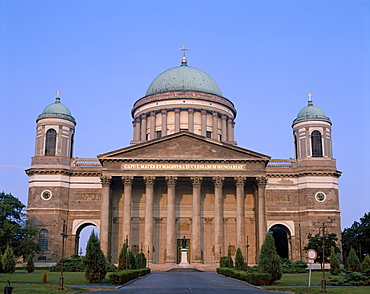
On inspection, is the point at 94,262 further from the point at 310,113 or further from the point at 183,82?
the point at 183,82

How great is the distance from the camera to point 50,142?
226 ft

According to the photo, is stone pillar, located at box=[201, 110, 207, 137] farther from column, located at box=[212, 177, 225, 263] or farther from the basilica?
column, located at box=[212, 177, 225, 263]

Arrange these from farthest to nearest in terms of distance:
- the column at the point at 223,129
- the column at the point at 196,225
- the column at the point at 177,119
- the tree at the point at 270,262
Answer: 1. the column at the point at 223,129
2. the column at the point at 177,119
3. the column at the point at 196,225
4. the tree at the point at 270,262

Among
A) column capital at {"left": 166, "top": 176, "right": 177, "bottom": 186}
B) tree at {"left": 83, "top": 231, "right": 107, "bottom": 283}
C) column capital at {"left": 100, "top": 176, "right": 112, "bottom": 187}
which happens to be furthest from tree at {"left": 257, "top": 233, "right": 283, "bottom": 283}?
column capital at {"left": 100, "top": 176, "right": 112, "bottom": 187}

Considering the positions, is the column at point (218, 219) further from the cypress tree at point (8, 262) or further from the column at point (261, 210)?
the cypress tree at point (8, 262)

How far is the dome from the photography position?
2790 inches

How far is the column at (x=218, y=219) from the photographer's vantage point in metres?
57.5

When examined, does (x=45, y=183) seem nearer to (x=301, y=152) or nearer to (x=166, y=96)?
(x=166, y=96)

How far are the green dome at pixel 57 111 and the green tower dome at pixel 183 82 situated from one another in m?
15.9

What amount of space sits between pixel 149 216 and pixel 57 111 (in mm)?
23217

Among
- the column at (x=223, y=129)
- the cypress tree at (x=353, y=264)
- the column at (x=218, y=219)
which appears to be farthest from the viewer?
the column at (x=223, y=129)

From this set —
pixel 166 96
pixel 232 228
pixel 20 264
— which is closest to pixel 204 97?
pixel 166 96

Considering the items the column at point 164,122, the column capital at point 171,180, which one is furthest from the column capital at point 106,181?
the column at point 164,122

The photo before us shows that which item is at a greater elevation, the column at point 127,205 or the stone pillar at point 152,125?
the stone pillar at point 152,125
